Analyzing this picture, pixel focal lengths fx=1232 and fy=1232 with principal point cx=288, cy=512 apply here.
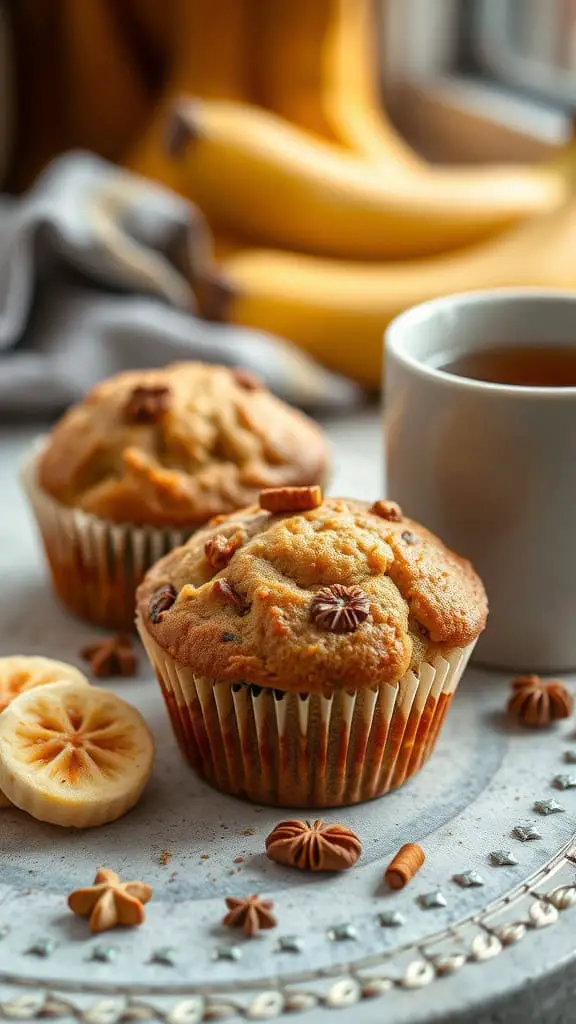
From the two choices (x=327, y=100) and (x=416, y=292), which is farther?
(x=327, y=100)

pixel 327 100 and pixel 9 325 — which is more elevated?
pixel 327 100

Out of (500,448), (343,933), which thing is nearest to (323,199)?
(500,448)

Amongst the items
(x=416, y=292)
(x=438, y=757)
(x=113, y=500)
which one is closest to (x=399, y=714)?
(x=438, y=757)

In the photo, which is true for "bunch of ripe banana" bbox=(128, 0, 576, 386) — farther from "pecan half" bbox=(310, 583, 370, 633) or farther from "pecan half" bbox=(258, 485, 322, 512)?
"pecan half" bbox=(310, 583, 370, 633)

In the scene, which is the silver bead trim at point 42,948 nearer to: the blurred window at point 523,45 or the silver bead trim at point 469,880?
the silver bead trim at point 469,880

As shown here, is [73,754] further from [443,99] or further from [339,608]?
[443,99]

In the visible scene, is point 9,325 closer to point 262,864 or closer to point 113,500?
point 113,500
